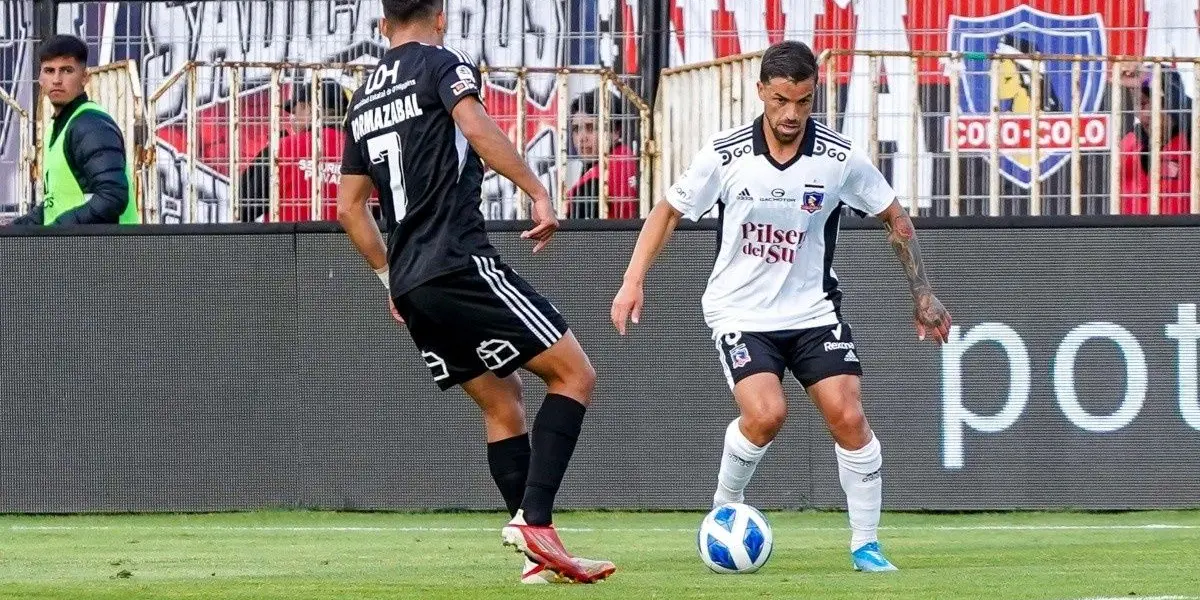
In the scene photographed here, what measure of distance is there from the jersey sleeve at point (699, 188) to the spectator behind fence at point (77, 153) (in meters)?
3.98

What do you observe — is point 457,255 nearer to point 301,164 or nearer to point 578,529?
point 578,529

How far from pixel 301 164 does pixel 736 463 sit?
19.5 feet

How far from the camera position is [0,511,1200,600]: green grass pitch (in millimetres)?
6398

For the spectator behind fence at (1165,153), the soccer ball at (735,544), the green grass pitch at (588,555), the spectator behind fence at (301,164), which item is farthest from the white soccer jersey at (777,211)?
the spectator behind fence at (301,164)

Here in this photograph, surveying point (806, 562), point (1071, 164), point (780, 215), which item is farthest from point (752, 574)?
point (1071, 164)

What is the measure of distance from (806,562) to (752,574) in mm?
699

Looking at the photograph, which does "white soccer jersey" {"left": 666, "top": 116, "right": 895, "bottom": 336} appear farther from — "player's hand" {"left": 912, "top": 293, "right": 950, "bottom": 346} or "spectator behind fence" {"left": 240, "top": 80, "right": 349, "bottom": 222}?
"spectator behind fence" {"left": 240, "top": 80, "right": 349, "bottom": 222}

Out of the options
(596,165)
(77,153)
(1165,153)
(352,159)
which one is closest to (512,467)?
(352,159)

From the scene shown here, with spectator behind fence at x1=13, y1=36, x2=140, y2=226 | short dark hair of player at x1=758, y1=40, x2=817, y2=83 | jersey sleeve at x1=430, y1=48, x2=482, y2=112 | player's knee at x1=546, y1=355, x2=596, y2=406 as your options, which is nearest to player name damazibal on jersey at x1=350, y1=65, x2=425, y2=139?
jersey sleeve at x1=430, y1=48, x2=482, y2=112

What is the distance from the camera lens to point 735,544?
7215mm

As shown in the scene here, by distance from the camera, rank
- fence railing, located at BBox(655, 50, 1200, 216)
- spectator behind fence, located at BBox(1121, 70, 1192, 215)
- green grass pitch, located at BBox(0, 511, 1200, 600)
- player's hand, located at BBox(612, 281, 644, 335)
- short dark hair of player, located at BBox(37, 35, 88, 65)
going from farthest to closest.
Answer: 1. spectator behind fence, located at BBox(1121, 70, 1192, 215)
2. fence railing, located at BBox(655, 50, 1200, 216)
3. short dark hair of player, located at BBox(37, 35, 88, 65)
4. player's hand, located at BBox(612, 281, 644, 335)
5. green grass pitch, located at BBox(0, 511, 1200, 600)

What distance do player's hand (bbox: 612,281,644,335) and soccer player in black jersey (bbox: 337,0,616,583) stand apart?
0.27 metres

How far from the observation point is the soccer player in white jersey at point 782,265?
747cm

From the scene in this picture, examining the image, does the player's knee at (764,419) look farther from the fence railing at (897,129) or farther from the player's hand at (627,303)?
the fence railing at (897,129)
